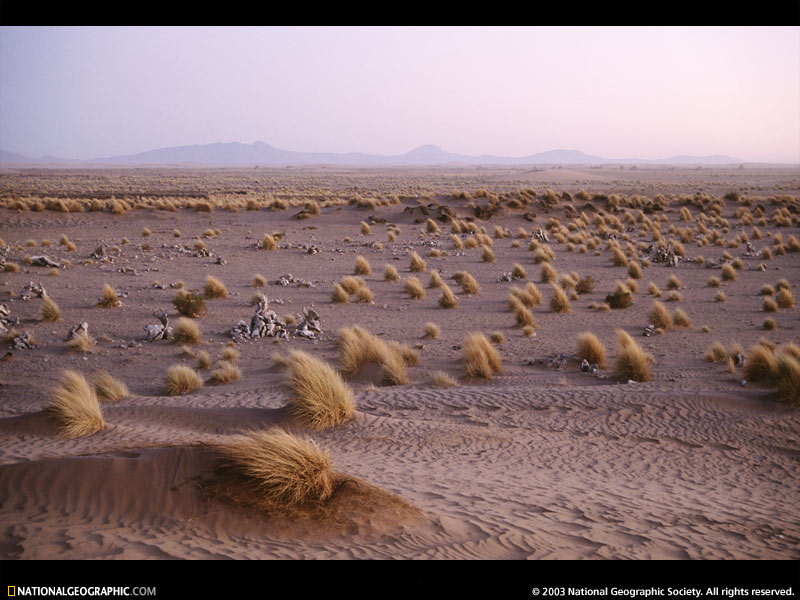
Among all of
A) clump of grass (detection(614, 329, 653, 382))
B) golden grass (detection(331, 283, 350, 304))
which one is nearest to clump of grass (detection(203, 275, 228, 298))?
golden grass (detection(331, 283, 350, 304))

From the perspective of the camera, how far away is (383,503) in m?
5.68

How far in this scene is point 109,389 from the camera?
1045 centimetres

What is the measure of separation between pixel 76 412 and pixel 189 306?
843cm

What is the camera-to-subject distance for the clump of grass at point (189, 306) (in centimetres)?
1655

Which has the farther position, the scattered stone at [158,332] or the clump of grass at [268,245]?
the clump of grass at [268,245]

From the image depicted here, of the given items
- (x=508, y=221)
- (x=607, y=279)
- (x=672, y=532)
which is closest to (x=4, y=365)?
(x=672, y=532)

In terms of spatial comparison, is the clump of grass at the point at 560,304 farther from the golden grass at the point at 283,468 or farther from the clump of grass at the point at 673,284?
the golden grass at the point at 283,468

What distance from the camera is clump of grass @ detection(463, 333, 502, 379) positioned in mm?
12117

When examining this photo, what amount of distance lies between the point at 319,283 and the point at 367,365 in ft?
31.9

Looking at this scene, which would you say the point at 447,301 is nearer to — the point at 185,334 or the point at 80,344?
the point at 185,334

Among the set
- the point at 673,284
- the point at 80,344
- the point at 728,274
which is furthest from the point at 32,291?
the point at 728,274

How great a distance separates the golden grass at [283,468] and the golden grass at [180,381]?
5.94 metres

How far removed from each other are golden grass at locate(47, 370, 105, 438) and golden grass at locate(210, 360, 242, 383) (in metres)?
3.32

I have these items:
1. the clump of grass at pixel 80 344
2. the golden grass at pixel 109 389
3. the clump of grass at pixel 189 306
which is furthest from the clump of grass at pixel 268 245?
the golden grass at pixel 109 389
